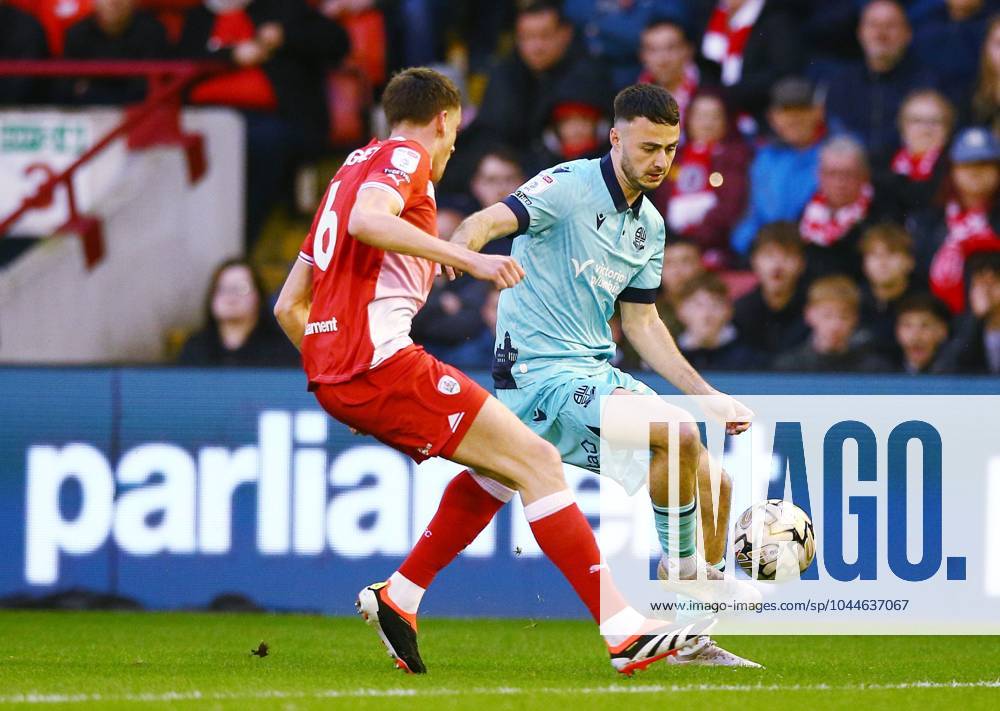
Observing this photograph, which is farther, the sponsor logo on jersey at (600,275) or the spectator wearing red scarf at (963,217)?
the spectator wearing red scarf at (963,217)

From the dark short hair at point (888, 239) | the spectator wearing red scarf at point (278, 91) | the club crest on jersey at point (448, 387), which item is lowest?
the club crest on jersey at point (448, 387)

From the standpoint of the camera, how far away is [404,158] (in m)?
5.63

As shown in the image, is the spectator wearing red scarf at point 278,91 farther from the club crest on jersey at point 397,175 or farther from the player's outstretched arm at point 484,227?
the club crest on jersey at point 397,175

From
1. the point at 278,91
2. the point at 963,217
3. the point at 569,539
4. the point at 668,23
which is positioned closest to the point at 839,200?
the point at 963,217

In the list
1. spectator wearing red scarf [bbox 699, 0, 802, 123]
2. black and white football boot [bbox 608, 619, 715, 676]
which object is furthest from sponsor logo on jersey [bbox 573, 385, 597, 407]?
spectator wearing red scarf [bbox 699, 0, 802, 123]

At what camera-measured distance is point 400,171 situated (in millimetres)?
5578

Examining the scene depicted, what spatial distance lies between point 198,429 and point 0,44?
453 cm

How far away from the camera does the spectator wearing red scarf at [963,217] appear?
969cm

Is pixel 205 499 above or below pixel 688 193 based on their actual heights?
below

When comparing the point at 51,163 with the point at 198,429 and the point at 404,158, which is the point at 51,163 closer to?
the point at 198,429

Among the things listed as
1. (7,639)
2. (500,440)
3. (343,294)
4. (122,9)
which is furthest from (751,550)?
(122,9)

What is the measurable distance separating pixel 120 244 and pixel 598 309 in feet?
16.7

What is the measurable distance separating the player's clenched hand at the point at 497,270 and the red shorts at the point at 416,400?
1.70ft

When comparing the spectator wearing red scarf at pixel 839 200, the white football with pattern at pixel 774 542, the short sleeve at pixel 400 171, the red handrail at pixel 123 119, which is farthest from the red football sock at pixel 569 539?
the red handrail at pixel 123 119
